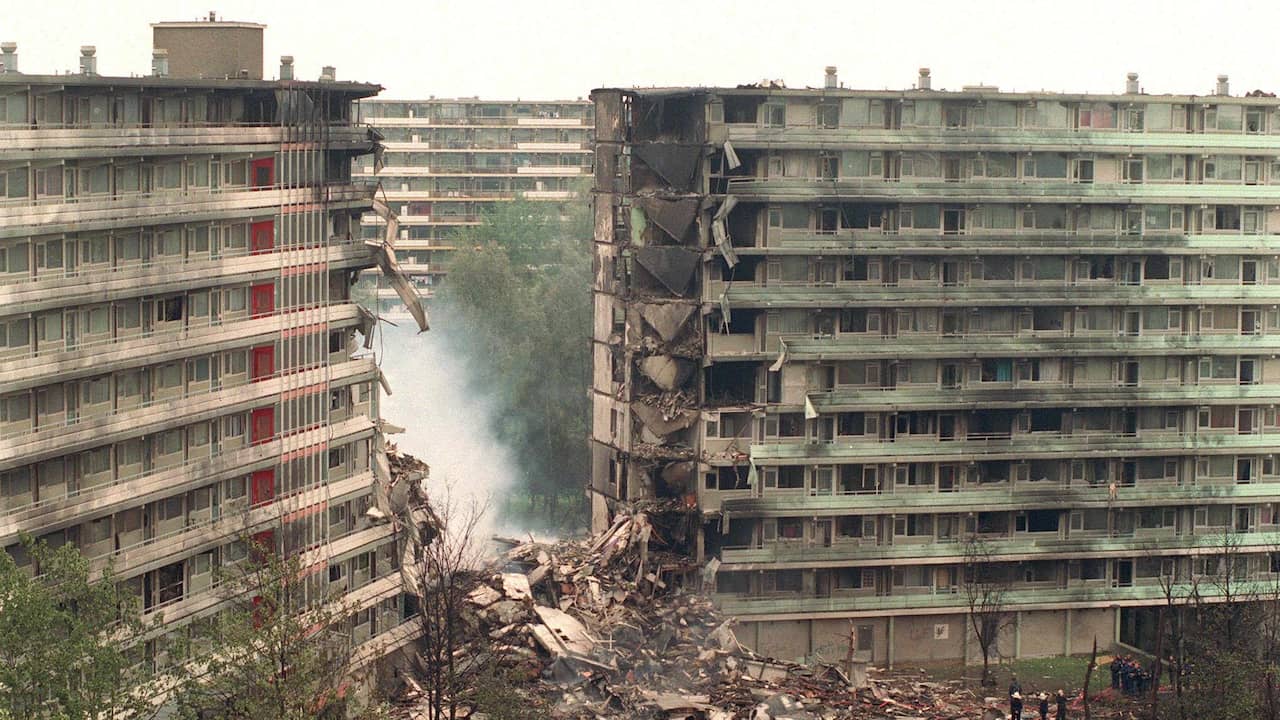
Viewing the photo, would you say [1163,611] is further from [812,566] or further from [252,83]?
[252,83]

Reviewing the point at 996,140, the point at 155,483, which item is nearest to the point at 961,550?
the point at 996,140

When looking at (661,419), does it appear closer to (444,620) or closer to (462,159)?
(444,620)

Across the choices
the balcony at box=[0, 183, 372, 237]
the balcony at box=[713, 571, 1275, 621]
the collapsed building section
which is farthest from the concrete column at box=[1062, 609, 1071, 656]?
the balcony at box=[0, 183, 372, 237]

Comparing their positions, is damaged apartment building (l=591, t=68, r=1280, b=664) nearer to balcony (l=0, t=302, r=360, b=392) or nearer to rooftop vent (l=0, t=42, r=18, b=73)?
balcony (l=0, t=302, r=360, b=392)

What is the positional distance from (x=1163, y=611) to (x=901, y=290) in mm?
17475

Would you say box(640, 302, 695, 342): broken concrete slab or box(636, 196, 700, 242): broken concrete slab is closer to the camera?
box(636, 196, 700, 242): broken concrete slab

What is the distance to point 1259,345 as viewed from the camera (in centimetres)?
10012

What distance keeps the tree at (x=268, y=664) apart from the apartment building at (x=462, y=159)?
3791 inches

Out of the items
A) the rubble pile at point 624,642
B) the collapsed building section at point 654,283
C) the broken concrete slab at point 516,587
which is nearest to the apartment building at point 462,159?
the collapsed building section at point 654,283

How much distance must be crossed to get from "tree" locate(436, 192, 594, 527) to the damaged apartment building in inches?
1265

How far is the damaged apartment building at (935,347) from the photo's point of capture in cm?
9462

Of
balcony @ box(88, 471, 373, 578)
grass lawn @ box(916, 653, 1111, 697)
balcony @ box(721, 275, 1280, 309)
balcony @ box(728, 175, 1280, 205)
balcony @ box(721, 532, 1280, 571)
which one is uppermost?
balcony @ box(728, 175, 1280, 205)

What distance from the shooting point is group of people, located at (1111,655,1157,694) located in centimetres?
9219

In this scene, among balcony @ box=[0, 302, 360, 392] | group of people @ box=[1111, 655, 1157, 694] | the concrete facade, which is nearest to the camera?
balcony @ box=[0, 302, 360, 392]
